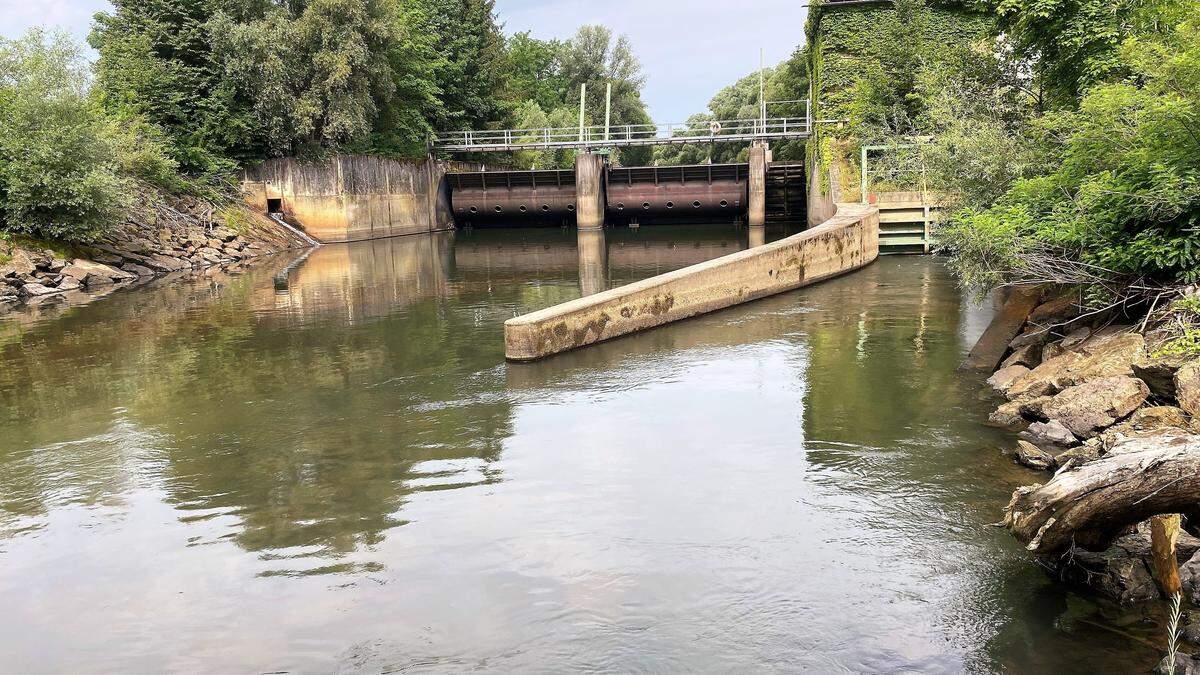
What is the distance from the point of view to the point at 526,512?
7.49 meters

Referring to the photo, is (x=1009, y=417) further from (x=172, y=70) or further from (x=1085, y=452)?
(x=172, y=70)

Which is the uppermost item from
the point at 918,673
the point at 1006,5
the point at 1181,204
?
the point at 1006,5

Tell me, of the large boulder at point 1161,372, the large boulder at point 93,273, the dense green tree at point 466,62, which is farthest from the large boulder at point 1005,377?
the dense green tree at point 466,62

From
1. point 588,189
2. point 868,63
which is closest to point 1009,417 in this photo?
point 868,63

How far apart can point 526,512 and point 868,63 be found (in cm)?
3097

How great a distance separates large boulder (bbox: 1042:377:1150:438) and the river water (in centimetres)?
76

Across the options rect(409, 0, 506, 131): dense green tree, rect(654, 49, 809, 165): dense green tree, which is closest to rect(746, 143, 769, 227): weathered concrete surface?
rect(654, 49, 809, 165): dense green tree

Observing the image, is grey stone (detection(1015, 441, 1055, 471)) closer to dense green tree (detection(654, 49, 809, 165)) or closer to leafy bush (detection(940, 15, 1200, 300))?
leafy bush (detection(940, 15, 1200, 300))

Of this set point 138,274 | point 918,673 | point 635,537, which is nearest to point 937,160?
point 635,537

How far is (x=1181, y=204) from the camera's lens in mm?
9273

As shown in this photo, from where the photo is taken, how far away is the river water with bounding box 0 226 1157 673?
552 cm

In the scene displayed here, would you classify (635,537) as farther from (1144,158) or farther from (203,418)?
(1144,158)

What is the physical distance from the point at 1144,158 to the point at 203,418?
11399 mm

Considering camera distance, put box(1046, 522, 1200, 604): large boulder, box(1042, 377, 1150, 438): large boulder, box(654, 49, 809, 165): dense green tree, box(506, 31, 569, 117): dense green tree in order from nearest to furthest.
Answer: box(1046, 522, 1200, 604): large boulder → box(1042, 377, 1150, 438): large boulder → box(654, 49, 809, 165): dense green tree → box(506, 31, 569, 117): dense green tree
